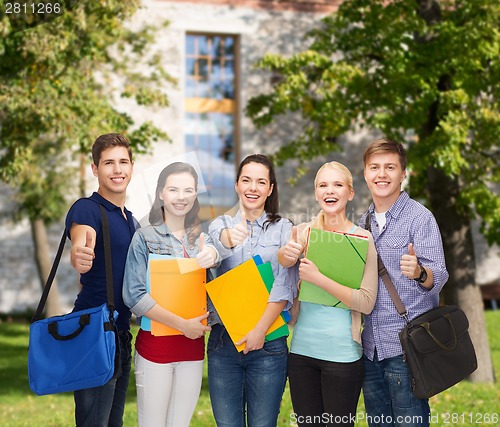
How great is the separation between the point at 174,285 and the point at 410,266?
1.22 metres

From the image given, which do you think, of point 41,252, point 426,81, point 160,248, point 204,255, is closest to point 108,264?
point 160,248

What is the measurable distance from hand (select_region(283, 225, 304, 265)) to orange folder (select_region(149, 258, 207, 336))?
496 mm

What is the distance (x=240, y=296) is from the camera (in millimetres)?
3787

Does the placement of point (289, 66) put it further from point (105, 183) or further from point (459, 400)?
point (105, 183)

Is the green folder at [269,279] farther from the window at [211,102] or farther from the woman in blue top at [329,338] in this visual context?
the window at [211,102]

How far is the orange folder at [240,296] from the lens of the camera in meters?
3.78

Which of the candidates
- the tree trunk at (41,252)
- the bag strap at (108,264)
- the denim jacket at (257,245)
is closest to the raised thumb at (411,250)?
the denim jacket at (257,245)

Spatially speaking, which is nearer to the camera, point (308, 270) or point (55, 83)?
point (308, 270)

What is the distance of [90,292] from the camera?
3.84 m

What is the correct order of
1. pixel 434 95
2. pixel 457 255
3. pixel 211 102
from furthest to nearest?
pixel 211 102 < pixel 457 255 < pixel 434 95

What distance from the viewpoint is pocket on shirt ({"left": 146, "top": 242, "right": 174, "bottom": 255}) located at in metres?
3.81

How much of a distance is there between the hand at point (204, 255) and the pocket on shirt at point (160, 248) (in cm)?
19

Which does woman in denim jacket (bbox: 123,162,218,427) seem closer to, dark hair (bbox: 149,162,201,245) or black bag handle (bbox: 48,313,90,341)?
dark hair (bbox: 149,162,201,245)

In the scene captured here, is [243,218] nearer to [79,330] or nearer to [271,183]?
[271,183]
